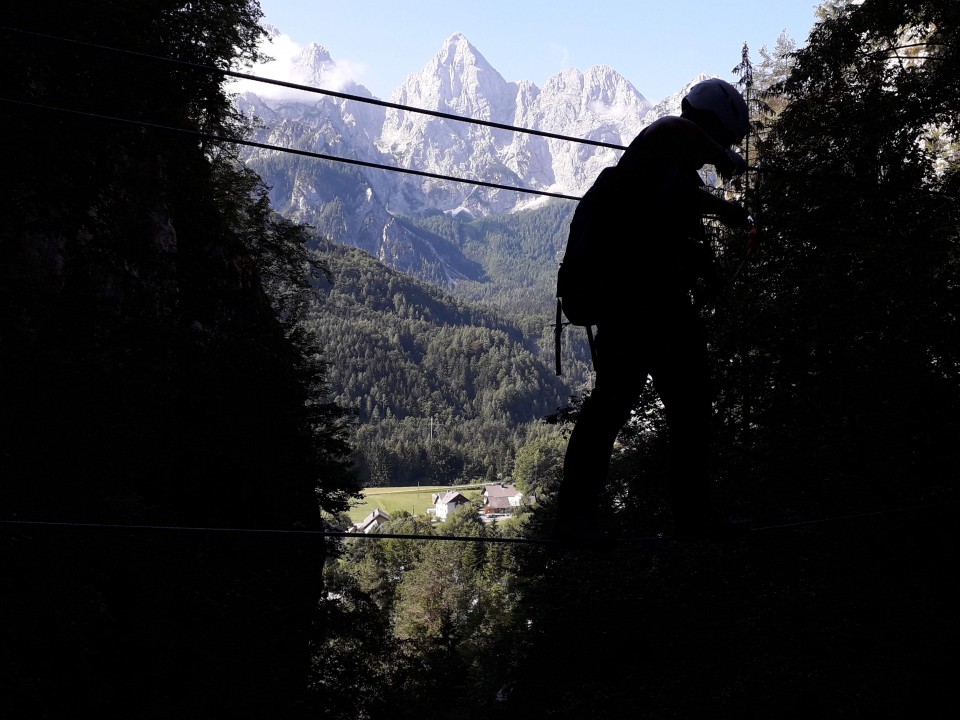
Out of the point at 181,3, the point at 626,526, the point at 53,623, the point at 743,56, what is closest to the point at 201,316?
the point at 181,3

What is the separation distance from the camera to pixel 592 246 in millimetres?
2996

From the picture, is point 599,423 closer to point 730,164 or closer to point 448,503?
point 730,164

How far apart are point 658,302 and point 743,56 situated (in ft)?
91.5

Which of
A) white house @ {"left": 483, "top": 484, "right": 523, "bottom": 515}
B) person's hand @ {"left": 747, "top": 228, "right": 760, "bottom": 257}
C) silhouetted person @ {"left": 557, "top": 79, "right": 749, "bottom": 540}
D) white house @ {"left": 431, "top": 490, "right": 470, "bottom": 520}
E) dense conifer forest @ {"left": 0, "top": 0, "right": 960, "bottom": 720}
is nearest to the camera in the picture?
silhouetted person @ {"left": 557, "top": 79, "right": 749, "bottom": 540}

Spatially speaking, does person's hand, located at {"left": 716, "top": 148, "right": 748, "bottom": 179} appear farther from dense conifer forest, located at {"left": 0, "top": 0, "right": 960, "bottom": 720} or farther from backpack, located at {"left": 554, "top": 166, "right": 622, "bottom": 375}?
dense conifer forest, located at {"left": 0, "top": 0, "right": 960, "bottom": 720}

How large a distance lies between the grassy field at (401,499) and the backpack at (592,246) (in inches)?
4683

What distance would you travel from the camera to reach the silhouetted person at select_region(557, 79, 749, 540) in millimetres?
2969

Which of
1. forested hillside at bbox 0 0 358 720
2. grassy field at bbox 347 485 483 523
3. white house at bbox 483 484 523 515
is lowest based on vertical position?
grassy field at bbox 347 485 483 523

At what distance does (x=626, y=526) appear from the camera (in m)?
16.7

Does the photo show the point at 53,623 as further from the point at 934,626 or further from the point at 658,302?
the point at 934,626

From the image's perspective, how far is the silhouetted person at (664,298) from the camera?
297cm

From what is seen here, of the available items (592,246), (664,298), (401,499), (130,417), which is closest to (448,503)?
(401,499)

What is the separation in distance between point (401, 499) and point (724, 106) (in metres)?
137

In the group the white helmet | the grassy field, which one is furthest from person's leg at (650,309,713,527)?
the grassy field
